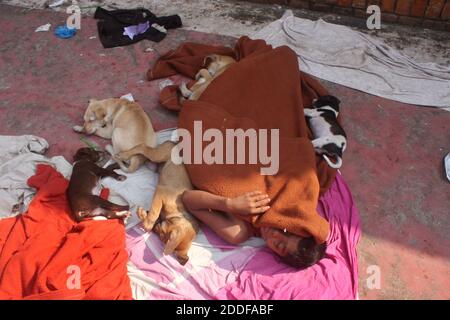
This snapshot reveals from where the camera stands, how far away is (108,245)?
8.86ft

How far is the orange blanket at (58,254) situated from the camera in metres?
2.43

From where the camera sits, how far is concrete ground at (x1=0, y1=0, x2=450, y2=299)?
2779mm

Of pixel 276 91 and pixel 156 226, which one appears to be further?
pixel 276 91

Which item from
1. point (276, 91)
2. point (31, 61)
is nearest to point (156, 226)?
point (276, 91)

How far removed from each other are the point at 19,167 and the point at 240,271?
5.88 feet

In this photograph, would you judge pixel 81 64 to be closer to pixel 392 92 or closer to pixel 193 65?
pixel 193 65

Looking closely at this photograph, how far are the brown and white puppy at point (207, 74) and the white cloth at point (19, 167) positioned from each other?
1153 millimetres

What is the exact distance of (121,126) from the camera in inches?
129

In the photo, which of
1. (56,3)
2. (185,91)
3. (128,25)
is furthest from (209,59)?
(56,3)

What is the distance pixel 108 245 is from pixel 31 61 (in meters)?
2.59

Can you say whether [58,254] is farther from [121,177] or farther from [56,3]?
[56,3]

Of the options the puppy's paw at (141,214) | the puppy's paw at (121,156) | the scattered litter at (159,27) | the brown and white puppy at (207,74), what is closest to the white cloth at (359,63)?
the brown and white puppy at (207,74)

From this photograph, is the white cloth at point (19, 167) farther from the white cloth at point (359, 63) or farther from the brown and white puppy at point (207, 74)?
the white cloth at point (359, 63)

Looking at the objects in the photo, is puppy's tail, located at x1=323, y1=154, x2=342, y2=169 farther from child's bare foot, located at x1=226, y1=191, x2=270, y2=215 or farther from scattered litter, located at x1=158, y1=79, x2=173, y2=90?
scattered litter, located at x1=158, y1=79, x2=173, y2=90
